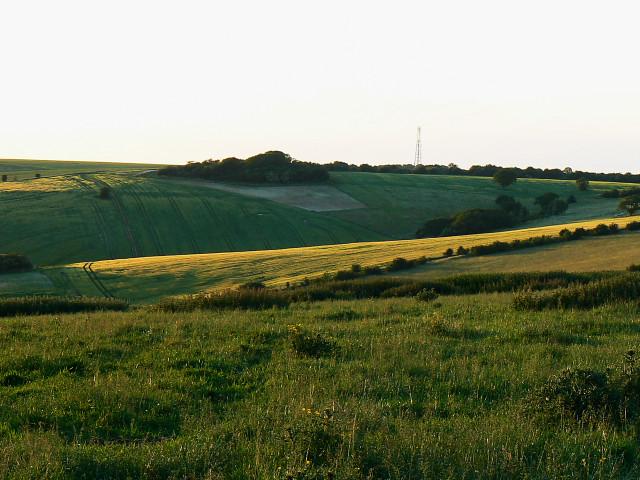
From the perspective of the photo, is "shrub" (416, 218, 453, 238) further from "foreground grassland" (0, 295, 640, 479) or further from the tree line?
"foreground grassland" (0, 295, 640, 479)

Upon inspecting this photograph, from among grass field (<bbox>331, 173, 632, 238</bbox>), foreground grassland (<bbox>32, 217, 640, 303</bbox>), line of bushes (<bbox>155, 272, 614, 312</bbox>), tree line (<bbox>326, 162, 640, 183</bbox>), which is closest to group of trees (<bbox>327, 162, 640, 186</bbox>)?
tree line (<bbox>326, 162, 640, 183</bbox>)

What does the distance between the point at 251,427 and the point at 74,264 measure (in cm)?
6024

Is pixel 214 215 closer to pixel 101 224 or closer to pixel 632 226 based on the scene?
pixel 101 224

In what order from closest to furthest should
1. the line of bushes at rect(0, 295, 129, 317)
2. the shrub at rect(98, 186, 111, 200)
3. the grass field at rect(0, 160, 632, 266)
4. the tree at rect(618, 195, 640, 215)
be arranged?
the line of bushes at rect(0, 295, 129, 317), the grass field at rect(0, 160, 632, 266), the tree at rect(618, 195, 640, 215), the shrub at rect(98, 186, 111, 200)

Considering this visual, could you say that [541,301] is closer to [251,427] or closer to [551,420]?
[551,420]

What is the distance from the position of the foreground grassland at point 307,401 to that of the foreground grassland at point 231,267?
30771mm

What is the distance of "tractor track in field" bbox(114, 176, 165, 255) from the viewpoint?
3009 inches

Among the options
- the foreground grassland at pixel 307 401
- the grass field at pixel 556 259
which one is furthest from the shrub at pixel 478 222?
the foreground grassland at pixel 307 401

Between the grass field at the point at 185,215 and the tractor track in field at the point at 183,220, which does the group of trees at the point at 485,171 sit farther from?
the tractor track in field at the point at 183,220

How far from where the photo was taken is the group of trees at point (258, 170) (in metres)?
112

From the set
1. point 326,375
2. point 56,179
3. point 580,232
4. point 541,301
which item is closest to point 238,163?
point 56,179

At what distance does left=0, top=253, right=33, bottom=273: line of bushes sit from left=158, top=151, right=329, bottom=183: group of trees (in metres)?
53.3

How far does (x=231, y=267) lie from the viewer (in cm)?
5425

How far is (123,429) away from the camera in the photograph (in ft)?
26.8
